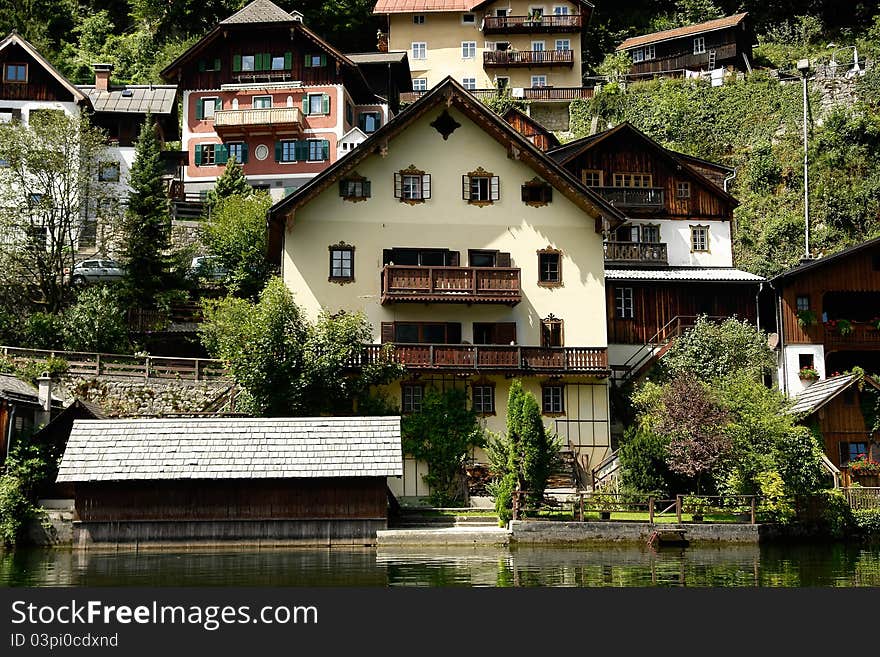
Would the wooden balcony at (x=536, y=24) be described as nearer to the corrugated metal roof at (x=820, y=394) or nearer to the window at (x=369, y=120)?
the window at (x=369, y=120)

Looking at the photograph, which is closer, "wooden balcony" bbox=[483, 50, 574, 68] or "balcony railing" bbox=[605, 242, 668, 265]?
"balcony railing" bbox=[605, 242, 668, 265]

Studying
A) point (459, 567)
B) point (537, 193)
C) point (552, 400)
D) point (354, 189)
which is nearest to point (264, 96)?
point (354, 189)

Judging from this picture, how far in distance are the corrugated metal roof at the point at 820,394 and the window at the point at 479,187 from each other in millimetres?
13624

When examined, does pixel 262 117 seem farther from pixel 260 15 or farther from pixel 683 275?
pixel 683 275

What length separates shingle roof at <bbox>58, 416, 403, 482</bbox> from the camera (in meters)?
31.8

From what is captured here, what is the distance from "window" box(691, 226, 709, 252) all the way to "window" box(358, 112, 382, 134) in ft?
95.2

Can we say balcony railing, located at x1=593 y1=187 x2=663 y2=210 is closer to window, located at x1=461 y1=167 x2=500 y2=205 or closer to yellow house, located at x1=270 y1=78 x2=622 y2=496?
yellow house, located at x1=270 y1=78 x2=622 y2=496

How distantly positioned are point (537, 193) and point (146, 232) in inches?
736

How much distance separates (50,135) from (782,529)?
35.5 m

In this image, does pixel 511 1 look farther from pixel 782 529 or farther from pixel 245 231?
pixel 782 529

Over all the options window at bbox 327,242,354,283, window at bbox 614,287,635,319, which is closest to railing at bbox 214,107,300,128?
window at bbox 327,242,354,283

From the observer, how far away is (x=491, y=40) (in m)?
84.3

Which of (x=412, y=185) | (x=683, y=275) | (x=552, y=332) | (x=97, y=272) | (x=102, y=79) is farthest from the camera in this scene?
(x=102, y=79)

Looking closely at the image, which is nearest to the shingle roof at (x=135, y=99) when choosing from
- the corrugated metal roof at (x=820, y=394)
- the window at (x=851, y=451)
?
the corrugated metal roof at (x=820, y=394)
